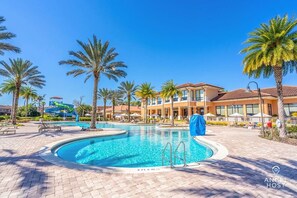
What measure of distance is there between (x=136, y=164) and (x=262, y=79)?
1603 cm

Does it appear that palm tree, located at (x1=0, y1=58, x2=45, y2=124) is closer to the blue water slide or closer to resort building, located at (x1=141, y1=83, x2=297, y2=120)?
the blue water slide

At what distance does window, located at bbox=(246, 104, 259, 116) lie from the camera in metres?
31.1

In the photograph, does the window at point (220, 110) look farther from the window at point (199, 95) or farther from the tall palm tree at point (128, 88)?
the tall palm tree at point (128, 88)

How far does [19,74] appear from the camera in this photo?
2709 centimetres

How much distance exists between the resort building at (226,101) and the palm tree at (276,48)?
16.9m

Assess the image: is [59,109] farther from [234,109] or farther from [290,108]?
[290,108]

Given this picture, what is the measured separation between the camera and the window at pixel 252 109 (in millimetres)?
31073

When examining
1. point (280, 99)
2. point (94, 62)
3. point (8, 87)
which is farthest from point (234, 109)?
point (8, 87)

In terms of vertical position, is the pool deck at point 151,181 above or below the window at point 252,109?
below

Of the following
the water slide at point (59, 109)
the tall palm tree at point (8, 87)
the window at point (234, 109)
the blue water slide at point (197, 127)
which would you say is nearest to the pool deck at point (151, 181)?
the blue water slide at point (197, 127)

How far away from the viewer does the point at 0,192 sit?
14.1 feet

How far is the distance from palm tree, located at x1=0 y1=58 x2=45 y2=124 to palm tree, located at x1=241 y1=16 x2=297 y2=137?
3142 centimetres

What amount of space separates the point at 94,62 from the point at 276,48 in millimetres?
19147

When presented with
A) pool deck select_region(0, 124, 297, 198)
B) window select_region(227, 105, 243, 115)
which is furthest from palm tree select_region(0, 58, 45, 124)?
window select_region(227, 105, 243, 115)
